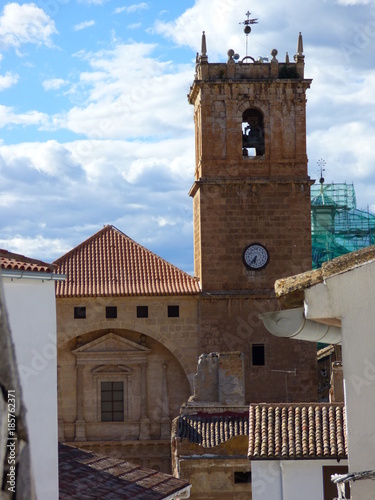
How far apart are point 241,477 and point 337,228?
2144cm

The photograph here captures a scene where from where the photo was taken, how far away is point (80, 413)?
95.2ft

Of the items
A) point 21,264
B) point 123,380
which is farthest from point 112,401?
point 21,264

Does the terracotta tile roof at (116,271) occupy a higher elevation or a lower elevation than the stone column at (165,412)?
higher

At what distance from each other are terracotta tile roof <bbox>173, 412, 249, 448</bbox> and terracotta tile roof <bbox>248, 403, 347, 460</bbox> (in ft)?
18.3

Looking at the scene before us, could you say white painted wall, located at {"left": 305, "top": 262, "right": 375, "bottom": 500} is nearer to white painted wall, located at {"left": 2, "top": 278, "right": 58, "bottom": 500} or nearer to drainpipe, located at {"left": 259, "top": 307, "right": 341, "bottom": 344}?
drainpipe, located at {"left": 259, "top": 307, "right": 341, "bottom": 344}

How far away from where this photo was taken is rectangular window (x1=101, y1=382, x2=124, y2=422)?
1150 inches

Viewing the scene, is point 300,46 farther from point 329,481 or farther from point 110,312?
point 329,481

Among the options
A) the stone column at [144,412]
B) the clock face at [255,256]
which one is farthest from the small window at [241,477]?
the clock face at [255,256]

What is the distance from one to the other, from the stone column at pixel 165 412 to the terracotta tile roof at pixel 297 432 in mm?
11458

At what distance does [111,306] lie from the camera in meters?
29.1

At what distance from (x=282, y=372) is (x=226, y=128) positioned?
307 inches

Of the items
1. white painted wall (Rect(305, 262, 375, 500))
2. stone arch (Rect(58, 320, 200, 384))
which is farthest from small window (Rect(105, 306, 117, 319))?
white painted wall (Rect(305, 262, 375, 500))

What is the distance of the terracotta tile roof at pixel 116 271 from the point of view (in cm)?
2889

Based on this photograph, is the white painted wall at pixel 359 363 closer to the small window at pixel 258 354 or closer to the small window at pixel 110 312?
the small window at pixel 258 354
